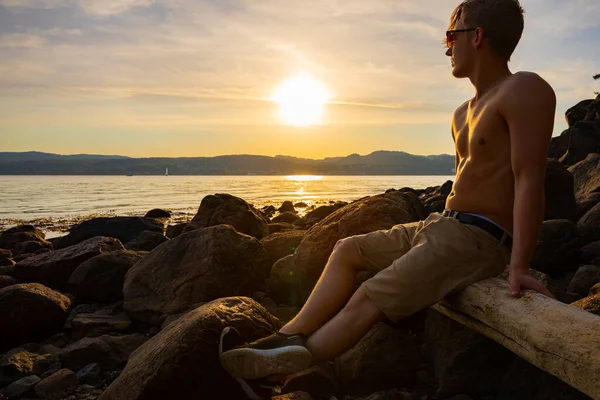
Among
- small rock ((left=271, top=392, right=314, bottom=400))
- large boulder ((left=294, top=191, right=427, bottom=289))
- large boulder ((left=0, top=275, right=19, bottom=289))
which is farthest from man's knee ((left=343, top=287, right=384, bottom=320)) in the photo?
large boulder ((left=0, top=275, right=19, bottom=289))

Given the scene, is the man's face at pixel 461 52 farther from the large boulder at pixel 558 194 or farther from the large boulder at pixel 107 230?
the large boulder at pixel 107 230

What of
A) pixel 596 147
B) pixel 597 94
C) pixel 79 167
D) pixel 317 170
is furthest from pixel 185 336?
pixel 317 170

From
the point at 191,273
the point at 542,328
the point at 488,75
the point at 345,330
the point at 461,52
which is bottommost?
the point at 191,273

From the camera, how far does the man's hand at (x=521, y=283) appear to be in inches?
121

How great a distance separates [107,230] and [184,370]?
14248 millimetres

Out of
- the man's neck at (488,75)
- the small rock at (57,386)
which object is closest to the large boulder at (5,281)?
the small rock at (57,386)

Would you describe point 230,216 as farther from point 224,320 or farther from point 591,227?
point 224,320

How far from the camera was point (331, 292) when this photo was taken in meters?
3.84

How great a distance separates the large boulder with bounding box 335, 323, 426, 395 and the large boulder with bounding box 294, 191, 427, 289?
4.99ft

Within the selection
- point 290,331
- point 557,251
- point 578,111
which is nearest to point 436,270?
point 290,331

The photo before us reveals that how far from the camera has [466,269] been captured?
11.7ft

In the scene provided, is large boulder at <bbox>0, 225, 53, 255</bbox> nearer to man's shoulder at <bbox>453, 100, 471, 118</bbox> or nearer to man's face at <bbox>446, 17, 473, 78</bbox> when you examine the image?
man's shoulder at <bbox>453, 100, 471, 118</bbox>

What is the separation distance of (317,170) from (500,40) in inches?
7116

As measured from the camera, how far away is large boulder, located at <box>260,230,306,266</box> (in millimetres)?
8633
